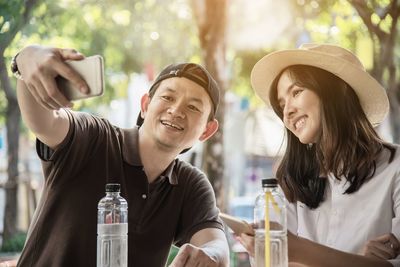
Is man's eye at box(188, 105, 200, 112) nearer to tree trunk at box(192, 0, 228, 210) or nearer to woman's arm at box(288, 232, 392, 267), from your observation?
woman's arm at box(288, 232, 392, 267)

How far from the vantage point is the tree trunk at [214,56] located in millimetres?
4078

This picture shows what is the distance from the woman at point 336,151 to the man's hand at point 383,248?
0.13 feet

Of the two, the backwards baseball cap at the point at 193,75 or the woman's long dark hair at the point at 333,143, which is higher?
the backwards baseball cap at the point at 193,75

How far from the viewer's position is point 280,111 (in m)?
1.88

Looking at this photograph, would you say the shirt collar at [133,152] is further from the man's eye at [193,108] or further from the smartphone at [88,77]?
the smartphone at [88,77]

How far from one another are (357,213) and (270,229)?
55 centimetres

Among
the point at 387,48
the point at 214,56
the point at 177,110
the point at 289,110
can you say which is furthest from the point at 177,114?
the point at 387,48

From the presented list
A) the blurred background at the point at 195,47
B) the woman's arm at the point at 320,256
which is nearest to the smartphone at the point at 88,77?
the woman's arm at the point at 320,256

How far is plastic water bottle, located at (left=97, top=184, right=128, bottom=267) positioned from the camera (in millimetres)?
1389

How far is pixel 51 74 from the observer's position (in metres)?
1.09

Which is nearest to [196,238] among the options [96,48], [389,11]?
[389,11]

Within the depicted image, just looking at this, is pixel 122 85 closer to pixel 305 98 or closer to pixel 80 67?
pixel 305 98

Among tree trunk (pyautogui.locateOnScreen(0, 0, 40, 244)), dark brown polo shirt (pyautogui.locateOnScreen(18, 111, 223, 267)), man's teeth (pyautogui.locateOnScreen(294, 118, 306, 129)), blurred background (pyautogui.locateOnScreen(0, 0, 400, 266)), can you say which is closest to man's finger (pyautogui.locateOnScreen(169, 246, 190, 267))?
dark brown polo shirt (pyautogui.locateOnScreen(18, 111, 223, 267))

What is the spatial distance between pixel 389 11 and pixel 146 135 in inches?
116
